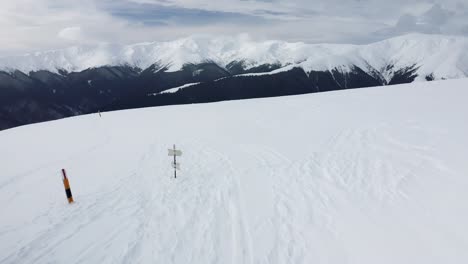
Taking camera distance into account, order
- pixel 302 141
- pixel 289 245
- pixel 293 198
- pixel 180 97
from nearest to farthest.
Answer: pixel 289 245 < pixel 293 198 < pixel 302 141 < pixel 180 97

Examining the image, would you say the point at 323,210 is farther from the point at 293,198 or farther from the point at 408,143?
the point at 408,143

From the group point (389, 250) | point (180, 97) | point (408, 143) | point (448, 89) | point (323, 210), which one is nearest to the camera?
point (389, 250)

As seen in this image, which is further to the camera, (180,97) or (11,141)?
(180,97)

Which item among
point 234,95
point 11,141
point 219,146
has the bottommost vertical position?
point 234,95

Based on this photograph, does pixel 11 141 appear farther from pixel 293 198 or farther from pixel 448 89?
pixel 448 89

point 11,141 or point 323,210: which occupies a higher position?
point 323,210

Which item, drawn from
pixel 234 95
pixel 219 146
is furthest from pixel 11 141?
pixel 234 95
